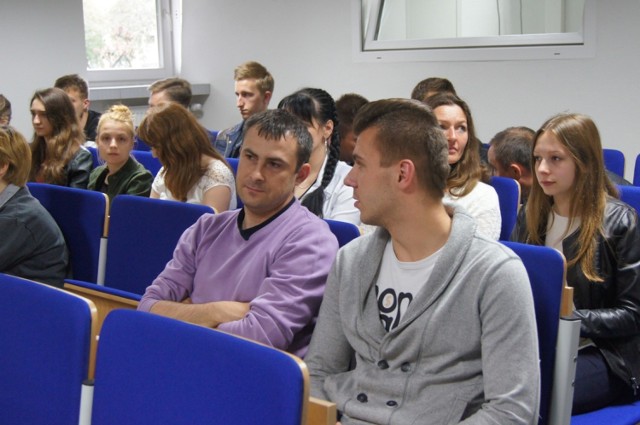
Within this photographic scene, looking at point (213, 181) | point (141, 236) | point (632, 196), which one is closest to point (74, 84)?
point (213, 181)

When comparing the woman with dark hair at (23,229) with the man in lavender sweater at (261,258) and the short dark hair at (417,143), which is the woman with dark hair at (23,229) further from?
the short dark hair at (417,143)

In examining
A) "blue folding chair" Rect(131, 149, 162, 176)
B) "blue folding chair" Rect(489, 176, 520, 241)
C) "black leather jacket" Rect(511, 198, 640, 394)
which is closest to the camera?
"black leather jacket" Rect(511, 198, 640, 394)

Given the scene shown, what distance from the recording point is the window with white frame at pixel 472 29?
225 inches

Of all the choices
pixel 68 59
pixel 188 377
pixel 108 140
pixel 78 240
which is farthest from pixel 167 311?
pixel 68 59

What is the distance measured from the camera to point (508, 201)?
3570 millimetres

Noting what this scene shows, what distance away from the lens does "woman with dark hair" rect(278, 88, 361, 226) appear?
10.1ft

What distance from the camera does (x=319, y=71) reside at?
23.4 feet

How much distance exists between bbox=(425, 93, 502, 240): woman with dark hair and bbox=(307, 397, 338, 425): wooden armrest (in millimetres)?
1599

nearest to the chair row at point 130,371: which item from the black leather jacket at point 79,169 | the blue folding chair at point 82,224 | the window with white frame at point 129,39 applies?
the blue folding chair at point 82,224

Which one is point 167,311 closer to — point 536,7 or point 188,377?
point 188,377

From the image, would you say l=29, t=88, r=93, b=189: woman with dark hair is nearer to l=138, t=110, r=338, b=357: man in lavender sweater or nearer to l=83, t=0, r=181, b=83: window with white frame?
l=138, t=110, r=338, b=357: man in lavender sweater

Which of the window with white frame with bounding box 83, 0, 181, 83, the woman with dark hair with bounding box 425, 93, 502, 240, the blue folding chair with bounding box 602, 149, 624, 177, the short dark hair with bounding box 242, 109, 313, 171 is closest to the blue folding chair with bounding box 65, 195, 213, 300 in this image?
the short dark hair with bounding box 242, 109, 313, 171

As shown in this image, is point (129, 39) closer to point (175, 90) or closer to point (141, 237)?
point (175, 90)

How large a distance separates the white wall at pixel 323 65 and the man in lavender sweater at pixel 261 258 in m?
3.74
